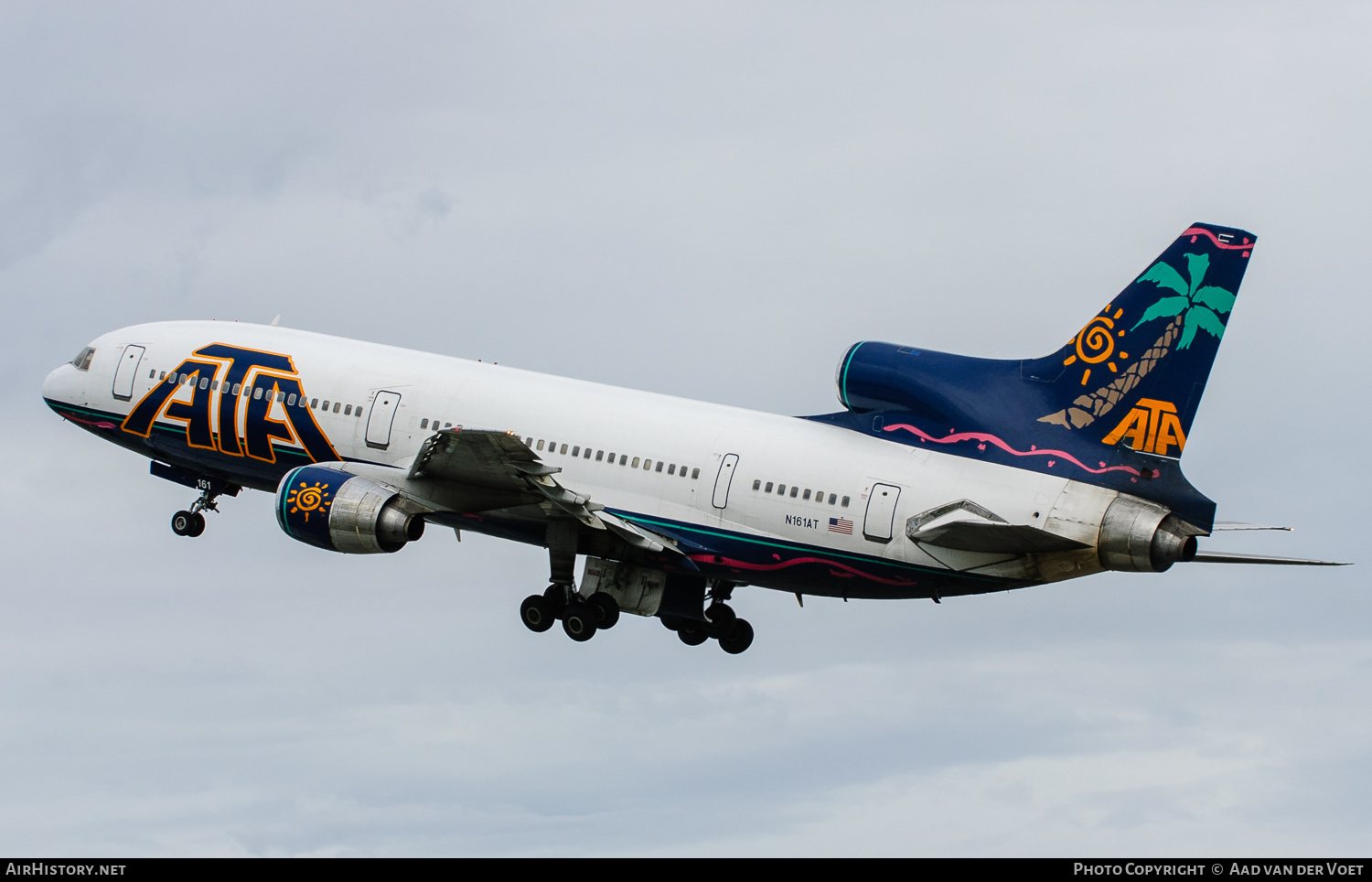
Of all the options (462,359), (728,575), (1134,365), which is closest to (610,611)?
(728,575)

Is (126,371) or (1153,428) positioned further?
(126,371)

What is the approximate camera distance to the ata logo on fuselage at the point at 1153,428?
39.8 meters

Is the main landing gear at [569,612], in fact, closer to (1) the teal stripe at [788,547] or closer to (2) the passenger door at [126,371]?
(1) the teal stripe at [788,547]

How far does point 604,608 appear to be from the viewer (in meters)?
46.7

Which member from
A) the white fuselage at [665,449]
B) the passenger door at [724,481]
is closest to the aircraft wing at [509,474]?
the white fuselage at [665,449]

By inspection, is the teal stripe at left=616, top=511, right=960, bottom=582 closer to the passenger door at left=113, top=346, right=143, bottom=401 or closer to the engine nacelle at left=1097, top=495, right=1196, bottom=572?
the engine nacelle at left=1097, top=495, right=1196, bottom=572

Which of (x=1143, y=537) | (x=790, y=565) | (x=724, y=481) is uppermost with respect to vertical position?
(x=724, y=481)

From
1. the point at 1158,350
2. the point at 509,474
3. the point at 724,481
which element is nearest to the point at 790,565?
the point at 724,481

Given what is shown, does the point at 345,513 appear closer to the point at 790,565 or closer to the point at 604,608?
the point at 604,608

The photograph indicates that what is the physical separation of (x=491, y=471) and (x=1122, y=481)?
1451 cm

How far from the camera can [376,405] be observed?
47.5m

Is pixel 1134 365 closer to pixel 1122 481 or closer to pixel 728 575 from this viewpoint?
pixel 1122 481

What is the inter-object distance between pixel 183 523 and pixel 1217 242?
28731mm

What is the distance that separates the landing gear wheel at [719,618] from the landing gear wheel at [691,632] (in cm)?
22
